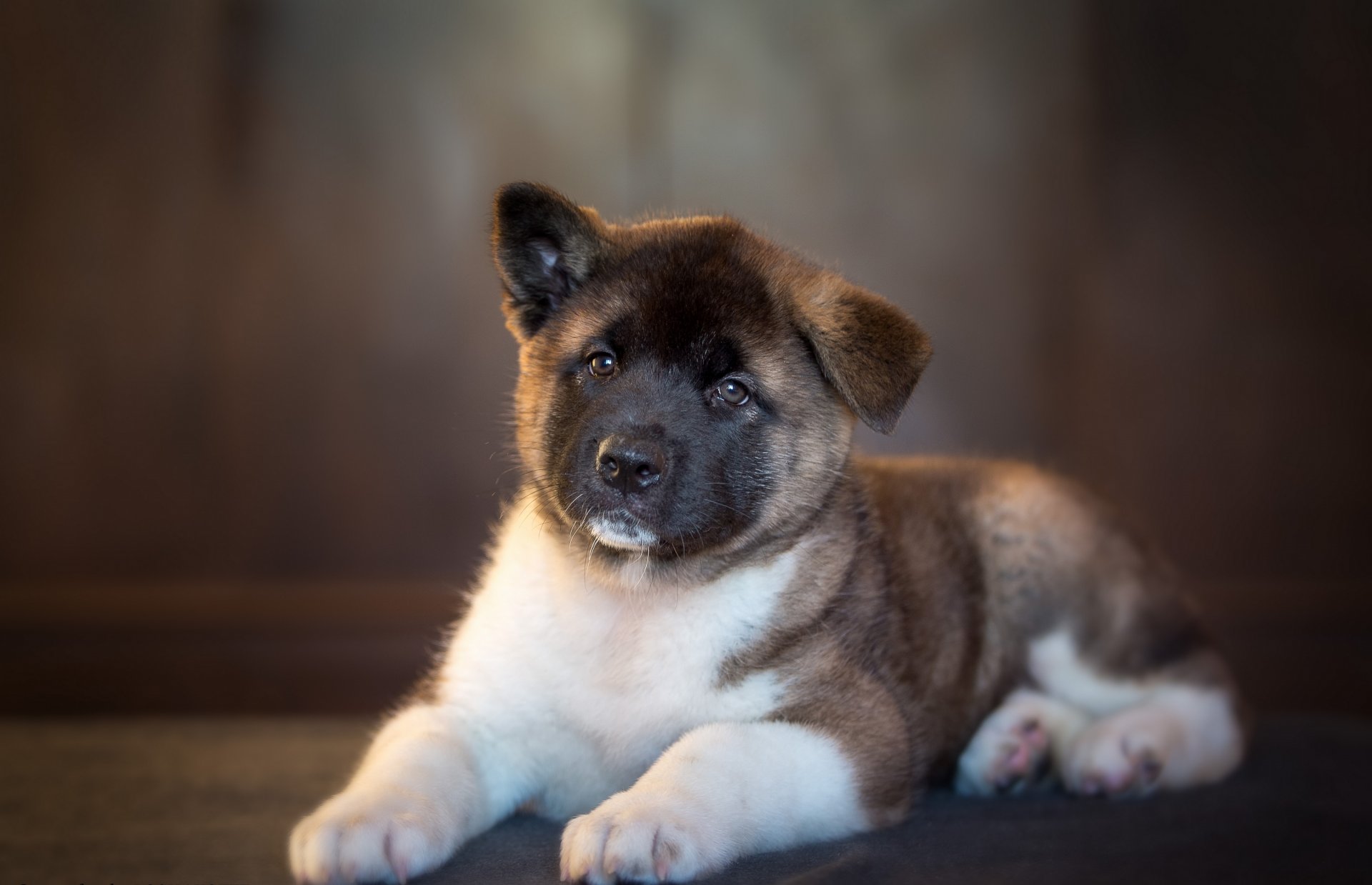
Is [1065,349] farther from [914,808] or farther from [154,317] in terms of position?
[154,317]

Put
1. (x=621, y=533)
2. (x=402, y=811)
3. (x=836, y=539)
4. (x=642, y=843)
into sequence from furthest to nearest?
(x=836, y=539)
(x=621, y=533)
(x=402, y=811)
(x=642, y=843)

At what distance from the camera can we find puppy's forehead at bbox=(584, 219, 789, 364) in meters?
2.83

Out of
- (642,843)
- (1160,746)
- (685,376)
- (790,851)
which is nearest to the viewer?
(642,843)

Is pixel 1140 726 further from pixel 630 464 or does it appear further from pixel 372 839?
pixel 372 839

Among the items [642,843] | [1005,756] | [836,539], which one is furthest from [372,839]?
[1005,756]

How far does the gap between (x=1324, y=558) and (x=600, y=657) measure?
5062 millimetres

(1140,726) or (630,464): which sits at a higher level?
(630,464)

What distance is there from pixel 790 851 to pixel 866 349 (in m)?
1.15

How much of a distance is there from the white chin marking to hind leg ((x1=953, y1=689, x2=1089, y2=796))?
129 cm

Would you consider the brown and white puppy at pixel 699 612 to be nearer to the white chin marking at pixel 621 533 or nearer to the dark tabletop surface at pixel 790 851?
the white chin marking at pixel 621 533

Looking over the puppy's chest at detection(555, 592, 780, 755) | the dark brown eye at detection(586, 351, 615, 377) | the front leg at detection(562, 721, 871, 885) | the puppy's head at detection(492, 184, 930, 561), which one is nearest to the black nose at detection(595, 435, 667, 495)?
the puppy's head at detection(492, 184, 930, 561)

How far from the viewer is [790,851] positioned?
2.58m

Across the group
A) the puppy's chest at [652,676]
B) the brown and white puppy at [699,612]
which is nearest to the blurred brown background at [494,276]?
the brown and white puppy at [699,612]

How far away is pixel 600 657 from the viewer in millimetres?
2910
